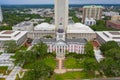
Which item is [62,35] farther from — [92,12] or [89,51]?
[92,12]

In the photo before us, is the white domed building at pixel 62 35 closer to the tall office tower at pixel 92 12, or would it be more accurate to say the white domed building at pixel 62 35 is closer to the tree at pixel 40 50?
the tree at pixel 40 50

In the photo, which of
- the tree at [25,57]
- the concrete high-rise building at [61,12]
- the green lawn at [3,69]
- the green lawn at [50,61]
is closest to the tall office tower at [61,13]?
the concrete high-rise building at [61,12]

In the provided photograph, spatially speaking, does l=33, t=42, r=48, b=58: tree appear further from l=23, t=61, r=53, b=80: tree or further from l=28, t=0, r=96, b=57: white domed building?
l=23, t=61, r=53, b=80: tree

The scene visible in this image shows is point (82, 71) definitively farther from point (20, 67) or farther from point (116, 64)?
point (20, 67)

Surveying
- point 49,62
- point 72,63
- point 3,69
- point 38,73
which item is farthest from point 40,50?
point 38,73

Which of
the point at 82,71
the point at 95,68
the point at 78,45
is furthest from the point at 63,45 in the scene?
the point at 95,68

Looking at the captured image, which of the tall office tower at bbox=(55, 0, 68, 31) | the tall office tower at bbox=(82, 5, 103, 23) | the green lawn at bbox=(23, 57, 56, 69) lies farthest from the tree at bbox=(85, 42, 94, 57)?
the tall office tower at bbox=(82, 5, 103, 23)
